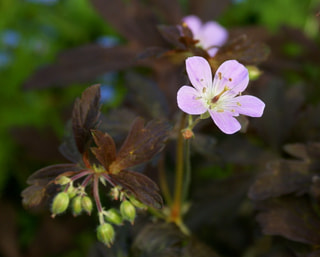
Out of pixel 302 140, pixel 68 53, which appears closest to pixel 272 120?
pixel 302 140

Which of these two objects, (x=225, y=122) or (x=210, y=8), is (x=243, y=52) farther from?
(x=210, y=8)

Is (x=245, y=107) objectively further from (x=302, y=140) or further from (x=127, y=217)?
(x=302, y=140)

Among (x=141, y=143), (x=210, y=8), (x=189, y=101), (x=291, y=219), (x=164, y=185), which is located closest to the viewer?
(x=189, y=101)

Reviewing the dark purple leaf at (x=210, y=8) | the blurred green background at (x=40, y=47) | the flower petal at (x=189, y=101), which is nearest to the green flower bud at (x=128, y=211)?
the flower petal at (x=189, y=101)

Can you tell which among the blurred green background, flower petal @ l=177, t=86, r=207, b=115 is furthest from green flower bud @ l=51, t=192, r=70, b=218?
the blurred green background

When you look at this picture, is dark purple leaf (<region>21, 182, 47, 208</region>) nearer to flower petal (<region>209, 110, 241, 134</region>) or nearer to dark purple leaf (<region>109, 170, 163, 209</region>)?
dark purple leaf (<region>109, 170, 163, 209</region>)

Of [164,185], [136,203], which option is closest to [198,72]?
[136,203]
